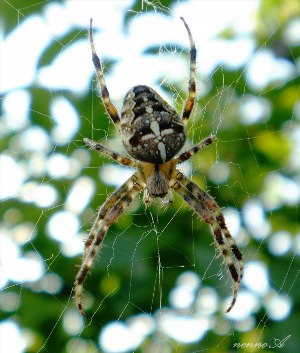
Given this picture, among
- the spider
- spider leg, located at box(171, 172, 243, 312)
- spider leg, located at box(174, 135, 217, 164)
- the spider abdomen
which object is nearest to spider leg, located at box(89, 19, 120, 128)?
the spider

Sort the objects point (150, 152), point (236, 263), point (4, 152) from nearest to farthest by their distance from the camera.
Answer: point (150, 152) → point (236, 263) → point (4, 152)

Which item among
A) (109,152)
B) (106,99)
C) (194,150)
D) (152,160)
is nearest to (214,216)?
(194,150)

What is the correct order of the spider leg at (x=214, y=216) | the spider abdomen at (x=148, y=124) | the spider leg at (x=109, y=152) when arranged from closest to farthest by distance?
the spider abdomen at (x=148, y=124)
the spider leg at (x=109, y=152)
the spider leg at (x=214, y=216)

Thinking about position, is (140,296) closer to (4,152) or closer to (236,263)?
(236,263)

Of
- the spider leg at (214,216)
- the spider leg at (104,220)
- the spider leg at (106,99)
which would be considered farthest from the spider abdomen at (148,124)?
the spider leg at (214,216)

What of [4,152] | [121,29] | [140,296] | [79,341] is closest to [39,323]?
[79,341]

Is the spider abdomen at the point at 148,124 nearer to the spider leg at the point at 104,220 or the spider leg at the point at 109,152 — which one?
the spider leg at the point at 109,152
